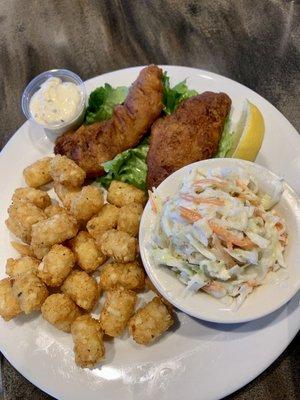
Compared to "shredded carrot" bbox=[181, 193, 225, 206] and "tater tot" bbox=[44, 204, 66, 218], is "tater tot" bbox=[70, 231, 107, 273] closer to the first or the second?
"tater tot" bbox=[44, 204, 66, 218]

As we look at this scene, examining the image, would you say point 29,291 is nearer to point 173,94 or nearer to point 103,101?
point 103,101

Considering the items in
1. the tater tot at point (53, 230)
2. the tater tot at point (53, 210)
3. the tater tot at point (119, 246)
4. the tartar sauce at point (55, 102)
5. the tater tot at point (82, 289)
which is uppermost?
the tartar sauce at point (55, 102)

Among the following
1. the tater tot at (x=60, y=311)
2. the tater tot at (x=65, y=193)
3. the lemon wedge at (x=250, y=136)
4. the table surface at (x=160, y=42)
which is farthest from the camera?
the table surface at (x=160, y=42)

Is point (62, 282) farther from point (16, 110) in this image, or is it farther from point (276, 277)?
point (16, 110)

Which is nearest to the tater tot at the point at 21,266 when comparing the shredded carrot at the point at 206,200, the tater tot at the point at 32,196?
the tater tot at the point at 32,196

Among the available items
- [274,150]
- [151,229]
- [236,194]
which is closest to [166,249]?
[151,229]

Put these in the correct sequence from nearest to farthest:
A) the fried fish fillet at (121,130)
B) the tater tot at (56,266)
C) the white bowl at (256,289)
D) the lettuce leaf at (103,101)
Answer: the white bowl at (256,289)
the tater tot at (56,266)
the fried fish fillet at (121,130)
the lettuce leaf at (103,101)

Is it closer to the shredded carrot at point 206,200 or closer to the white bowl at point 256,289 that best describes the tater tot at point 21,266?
the white bowl at point 256,289
